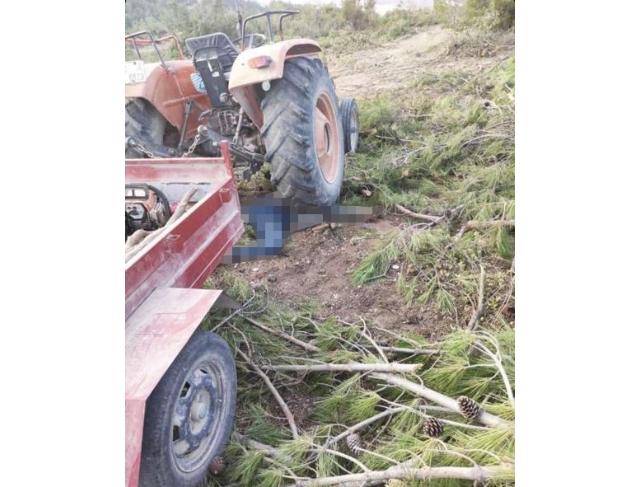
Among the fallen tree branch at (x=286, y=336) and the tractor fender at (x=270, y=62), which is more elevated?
the tractor fender at (x=270, y=62)

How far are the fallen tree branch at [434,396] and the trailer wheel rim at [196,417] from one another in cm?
33

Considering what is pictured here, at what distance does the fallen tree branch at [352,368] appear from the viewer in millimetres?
1024

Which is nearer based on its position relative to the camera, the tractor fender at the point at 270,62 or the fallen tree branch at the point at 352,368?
the fallen tree branch at the point at 352,368

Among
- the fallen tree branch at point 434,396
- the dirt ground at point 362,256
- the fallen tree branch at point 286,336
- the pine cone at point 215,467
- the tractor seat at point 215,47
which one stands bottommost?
the pine cone at point 215,467

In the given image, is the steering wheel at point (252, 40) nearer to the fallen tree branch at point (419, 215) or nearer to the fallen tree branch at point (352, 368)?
the fallen tree branch at point (419, 215)

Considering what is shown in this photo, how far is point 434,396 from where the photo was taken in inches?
37.5

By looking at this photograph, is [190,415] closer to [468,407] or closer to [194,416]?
[194,416]

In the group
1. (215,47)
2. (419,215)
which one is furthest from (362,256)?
(215,47)

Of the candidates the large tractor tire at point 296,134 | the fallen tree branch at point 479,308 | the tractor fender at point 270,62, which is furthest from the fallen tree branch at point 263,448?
the tractor fender at point 270,62

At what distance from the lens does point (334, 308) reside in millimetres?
1237

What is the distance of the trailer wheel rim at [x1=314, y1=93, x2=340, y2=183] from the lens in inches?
70.6

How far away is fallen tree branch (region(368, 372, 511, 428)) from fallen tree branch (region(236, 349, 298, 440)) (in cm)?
19
